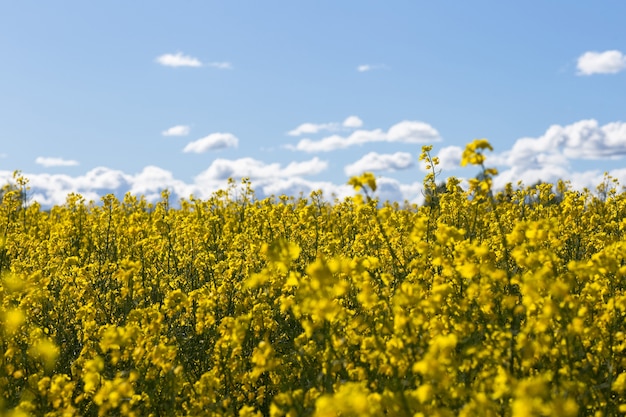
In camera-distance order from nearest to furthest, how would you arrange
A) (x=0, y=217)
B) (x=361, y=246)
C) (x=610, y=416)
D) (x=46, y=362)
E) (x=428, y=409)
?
1. (x=428, y=409)
2. (x=610, y=416)
3. (x=46, y=362)
4. (x=361, y=246)
5. (x=0, y=217)

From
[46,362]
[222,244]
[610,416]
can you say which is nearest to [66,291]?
[46,362]

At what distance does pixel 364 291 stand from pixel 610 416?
1.92 meters

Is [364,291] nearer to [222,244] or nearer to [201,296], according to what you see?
[201,296]

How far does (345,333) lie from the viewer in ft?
16.8

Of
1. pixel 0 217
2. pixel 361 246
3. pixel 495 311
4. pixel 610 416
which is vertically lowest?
pixel 610 416

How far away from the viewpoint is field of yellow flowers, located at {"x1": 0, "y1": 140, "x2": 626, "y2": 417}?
141 inches

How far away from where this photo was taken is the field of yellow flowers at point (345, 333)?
3.58 m

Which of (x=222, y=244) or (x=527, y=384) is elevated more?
(x=222, y=244)

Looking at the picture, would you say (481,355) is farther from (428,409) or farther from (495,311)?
(495,311)

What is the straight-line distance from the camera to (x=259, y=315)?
18.5 ft

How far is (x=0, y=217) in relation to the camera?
1358 cm

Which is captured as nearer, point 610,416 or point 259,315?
point 610,416

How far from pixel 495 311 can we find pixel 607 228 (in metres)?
6.91

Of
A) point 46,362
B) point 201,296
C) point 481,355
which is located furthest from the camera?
point 201,296
